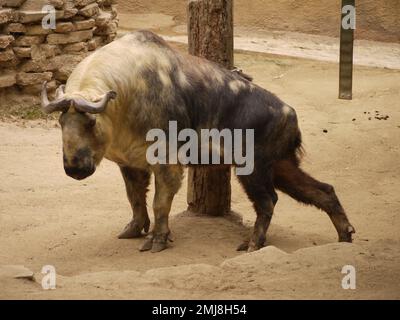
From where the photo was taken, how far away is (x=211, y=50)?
7.48 meters

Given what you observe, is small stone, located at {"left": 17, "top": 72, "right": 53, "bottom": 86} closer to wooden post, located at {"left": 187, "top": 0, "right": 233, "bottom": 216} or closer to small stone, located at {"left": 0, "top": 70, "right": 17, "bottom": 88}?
small stone, located at {"left": 0, "top": 70, "right": 17, "bottom": 88}

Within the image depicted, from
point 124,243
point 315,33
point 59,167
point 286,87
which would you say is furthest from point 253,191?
point 315,33

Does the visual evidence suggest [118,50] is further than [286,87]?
No

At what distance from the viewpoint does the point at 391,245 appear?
6.36 meters

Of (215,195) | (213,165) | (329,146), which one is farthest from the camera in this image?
(329,146)

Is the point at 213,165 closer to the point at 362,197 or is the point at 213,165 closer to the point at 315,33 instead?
the point at 362,197

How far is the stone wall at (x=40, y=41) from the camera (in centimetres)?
1054

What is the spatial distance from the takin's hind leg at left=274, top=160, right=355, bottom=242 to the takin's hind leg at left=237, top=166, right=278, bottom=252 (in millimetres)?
173

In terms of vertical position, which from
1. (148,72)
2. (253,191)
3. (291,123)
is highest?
(148,72)

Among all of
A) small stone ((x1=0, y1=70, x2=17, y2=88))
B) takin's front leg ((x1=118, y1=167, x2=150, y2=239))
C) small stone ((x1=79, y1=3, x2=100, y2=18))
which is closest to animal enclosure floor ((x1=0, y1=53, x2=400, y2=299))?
takin's front leg ((x1=118, y1=167, x2=150, y2=239))

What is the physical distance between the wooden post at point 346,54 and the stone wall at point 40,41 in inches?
128

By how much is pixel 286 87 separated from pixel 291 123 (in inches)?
216

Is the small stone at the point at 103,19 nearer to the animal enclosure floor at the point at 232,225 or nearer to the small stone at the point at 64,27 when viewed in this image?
the small stone at the point at 64,27

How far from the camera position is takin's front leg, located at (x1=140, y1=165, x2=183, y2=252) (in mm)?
6762
